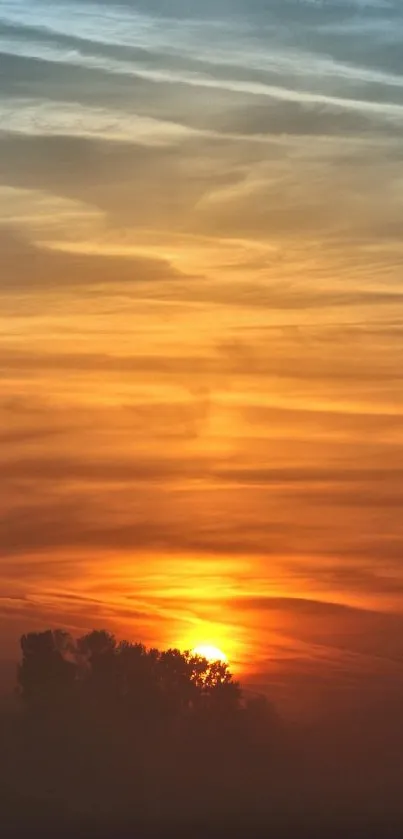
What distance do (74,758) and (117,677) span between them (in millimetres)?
2687

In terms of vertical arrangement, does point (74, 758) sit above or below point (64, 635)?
below

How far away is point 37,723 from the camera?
39.9m

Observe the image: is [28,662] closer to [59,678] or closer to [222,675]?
[59,678]

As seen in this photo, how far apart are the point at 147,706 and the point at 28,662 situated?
2.05m

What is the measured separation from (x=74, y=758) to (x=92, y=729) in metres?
1.02

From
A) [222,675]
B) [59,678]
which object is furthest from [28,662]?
[222,675]

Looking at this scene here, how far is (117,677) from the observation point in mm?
41469

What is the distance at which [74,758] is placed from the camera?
128 ft

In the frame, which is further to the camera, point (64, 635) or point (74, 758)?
point (64, 635)

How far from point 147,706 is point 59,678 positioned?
1.49 m

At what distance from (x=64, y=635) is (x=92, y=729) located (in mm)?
2461

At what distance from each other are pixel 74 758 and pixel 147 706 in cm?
211

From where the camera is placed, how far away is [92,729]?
39969 millimetres
